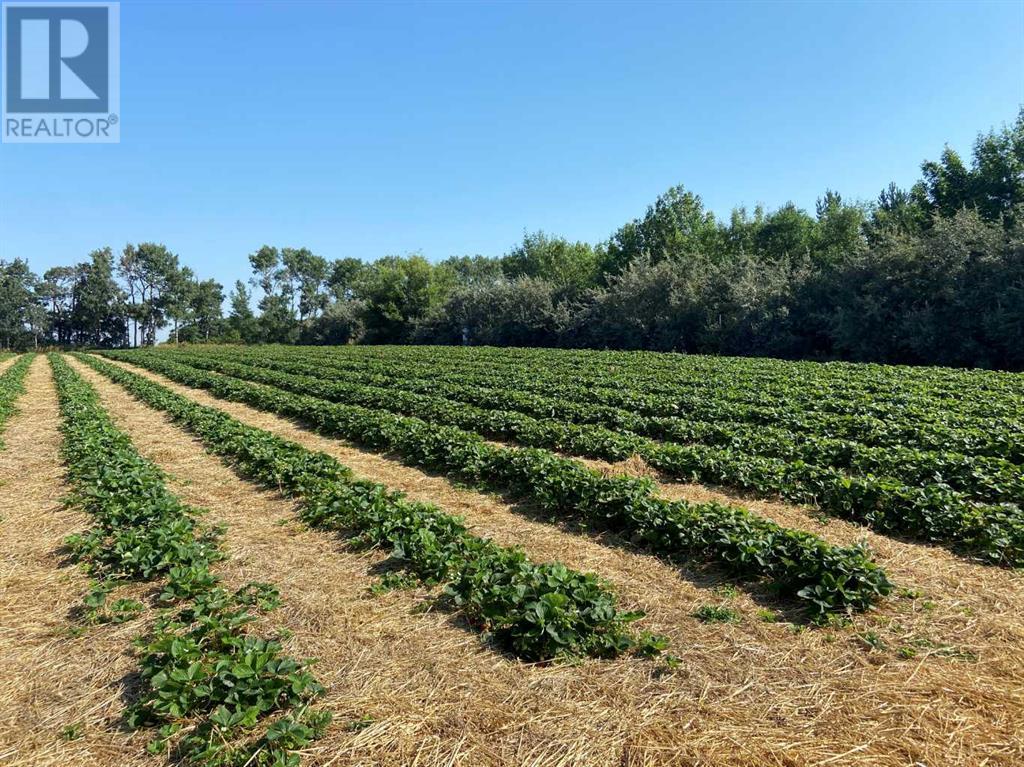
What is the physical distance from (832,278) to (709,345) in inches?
351

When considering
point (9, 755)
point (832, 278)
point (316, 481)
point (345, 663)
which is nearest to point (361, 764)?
point (345, 663)

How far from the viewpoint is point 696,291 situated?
1633 inches

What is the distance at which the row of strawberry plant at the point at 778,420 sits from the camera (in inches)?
391

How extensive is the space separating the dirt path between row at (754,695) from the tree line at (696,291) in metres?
28.7

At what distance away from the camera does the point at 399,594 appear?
5.66 metres

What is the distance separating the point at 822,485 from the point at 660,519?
2.86m

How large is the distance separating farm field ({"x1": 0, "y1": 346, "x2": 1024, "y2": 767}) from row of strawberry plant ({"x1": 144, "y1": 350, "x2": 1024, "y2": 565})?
0.04 metres

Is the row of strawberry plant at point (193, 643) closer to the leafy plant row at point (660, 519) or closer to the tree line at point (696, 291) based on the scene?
the leafy plant row at point (660, 519)

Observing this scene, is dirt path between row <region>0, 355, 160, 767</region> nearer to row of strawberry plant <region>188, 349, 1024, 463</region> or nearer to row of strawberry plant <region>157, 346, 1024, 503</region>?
row of strawberry plant <region>157, 346, 1024, 503</region>

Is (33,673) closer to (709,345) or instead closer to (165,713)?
(165,713)

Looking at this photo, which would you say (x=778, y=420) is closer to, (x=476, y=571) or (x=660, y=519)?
(x=660, y=519)

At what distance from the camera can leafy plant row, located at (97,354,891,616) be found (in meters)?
5.16

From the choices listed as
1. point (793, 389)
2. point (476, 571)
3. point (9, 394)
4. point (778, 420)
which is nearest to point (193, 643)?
point (476, 571)

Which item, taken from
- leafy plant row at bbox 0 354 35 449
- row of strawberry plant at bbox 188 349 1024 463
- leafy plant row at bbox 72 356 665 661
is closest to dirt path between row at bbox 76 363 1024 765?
leafy plant row at bbox 72 356 665 661
